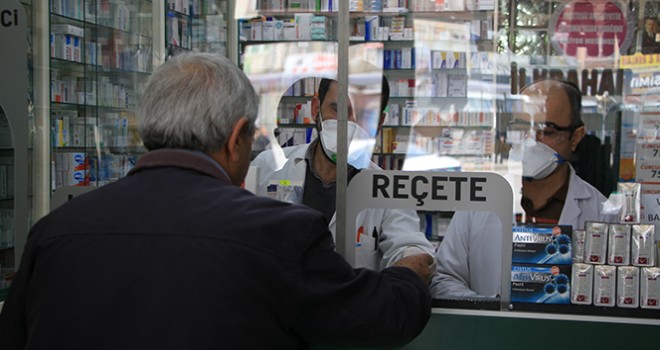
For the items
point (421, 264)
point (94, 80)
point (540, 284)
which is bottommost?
point (540, 284)

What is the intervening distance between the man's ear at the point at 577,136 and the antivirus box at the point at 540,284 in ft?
3.49

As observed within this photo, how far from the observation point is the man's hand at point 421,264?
2.18m

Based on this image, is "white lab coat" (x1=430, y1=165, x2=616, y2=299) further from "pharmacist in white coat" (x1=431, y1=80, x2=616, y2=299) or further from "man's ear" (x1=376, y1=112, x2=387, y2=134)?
"man's ear" (x1=376, y1=112, x2=387, y2=134)

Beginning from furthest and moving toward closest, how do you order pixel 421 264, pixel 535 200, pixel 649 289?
pixel 535 200 → pixel 649 289 → pixel 421 264

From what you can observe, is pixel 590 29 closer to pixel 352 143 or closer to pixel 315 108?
pixel 315 108

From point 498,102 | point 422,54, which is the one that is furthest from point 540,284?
point 422,54

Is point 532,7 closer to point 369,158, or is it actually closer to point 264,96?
point 264,96

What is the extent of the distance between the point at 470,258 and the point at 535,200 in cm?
67

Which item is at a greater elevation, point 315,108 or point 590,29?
point 590,29

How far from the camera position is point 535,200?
3174mm

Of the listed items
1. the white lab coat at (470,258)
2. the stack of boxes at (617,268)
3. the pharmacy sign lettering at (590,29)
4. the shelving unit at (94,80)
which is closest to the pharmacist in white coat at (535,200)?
the white lab coat at (470,258)

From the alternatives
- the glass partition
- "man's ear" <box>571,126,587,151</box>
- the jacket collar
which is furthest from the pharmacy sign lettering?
the jacket collar

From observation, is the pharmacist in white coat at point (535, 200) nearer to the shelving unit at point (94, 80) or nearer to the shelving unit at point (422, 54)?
the shelving unit at point (422, 54)

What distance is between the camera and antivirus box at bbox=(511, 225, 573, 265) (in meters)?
2.46
